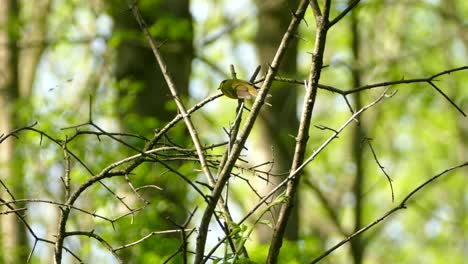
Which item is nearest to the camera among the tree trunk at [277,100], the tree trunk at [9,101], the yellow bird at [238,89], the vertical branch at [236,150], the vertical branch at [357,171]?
the vertical branch at [236,150]

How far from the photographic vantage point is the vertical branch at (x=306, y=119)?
6.08ft

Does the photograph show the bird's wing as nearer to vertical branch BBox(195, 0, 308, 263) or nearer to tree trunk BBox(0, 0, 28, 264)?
vertical branch BBox(195, 0, 308, 263)

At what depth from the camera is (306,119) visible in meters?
1.88

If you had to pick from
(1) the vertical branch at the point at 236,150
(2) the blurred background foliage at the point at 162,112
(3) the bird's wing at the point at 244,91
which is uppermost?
(2) the blurred background foliage at the point at 162,112

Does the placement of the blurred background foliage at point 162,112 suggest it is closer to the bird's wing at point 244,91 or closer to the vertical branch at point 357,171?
the vertical branch at point 357,171

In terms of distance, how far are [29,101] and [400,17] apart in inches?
420

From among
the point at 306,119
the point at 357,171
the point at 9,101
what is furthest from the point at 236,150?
the point at 9,101

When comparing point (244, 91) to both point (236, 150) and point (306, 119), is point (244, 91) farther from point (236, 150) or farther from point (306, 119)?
point (236, 150)

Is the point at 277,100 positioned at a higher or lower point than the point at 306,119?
higher

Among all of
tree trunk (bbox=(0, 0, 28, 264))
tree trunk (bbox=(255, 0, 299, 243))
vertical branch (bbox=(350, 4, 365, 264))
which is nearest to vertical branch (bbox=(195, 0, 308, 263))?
tree trunk (bbox=(255, 0, 299, 243))

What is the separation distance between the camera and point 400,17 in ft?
57.5

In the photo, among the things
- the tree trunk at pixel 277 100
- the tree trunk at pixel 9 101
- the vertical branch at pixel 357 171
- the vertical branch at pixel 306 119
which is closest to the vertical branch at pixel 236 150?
the vertical branch at pixel 306 119

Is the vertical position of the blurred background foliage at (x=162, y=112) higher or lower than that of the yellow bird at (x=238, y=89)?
higher

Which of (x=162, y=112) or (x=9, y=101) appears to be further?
(x=9, y=101)
